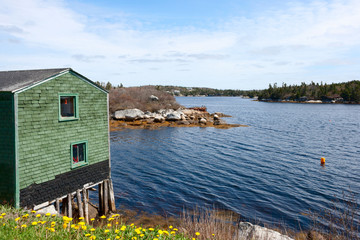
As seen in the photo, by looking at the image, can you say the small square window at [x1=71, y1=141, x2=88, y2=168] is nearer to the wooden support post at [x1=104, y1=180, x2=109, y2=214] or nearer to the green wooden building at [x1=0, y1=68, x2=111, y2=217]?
the green wooden building at [x1=0, y1=68, x2=111, y2=217]

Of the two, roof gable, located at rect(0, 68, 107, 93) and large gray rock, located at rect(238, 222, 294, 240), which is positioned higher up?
roof gable, located at rect(0, 68, 107, 93)

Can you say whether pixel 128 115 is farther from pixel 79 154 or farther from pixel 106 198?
pixel 79 154

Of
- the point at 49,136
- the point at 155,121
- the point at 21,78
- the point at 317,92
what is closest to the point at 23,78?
the point at 21,78

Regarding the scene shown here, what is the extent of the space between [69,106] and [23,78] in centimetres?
276

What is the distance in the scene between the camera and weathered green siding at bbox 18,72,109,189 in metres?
12.2

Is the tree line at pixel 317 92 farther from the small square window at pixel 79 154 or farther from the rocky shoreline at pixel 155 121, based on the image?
the small square window at pixel 79 154

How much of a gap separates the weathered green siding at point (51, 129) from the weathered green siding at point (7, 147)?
1.00 ft

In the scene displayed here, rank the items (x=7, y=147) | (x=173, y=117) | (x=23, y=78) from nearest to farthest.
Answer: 1. (x=7, y=147)
2. (x=23, y=78)
3. (x=173, y=117)

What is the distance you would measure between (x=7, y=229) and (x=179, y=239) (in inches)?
202

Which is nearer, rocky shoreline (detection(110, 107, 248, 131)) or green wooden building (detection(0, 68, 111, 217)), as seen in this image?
green wooden building (detection(0, 68, 111, 217))

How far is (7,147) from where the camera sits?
11.9m

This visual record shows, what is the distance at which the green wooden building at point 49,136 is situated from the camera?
1189 centimetres

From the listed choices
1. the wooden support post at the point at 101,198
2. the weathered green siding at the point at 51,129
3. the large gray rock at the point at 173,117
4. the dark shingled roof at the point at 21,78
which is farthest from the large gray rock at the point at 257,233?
the large gray rock at the point at 173,117

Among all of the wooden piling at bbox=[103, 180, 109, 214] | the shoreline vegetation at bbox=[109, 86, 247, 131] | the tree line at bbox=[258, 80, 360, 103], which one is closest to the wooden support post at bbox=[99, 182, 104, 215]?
the wooden piling at bbox=[103, 180, 109, 214]
